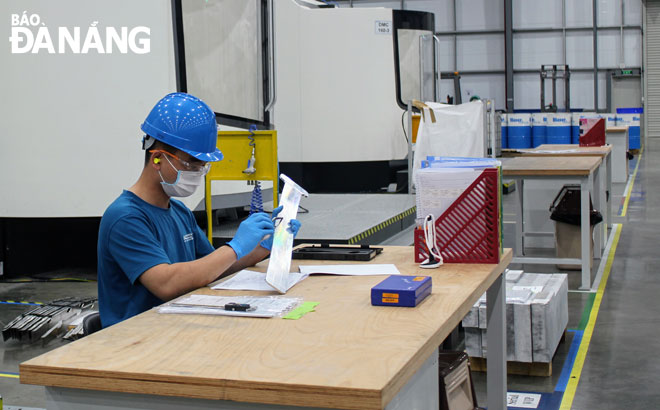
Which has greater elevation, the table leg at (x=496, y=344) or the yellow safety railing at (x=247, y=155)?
the yellow safety railing at (x=247, y=155)

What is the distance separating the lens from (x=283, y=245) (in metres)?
2.54

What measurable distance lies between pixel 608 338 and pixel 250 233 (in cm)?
330

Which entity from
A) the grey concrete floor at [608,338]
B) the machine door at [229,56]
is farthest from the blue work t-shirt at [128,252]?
the machine door at [229,56]

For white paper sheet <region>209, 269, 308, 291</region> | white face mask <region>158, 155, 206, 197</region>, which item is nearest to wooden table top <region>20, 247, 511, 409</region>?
white paper sheet <region>209, 269, 308, 291</region>

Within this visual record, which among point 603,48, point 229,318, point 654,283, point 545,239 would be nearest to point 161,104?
point 229,318

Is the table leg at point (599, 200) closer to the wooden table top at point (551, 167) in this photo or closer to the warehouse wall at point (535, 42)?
the wooden table top at point (551, 167)

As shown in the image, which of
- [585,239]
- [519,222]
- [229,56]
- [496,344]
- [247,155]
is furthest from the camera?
[519,222]

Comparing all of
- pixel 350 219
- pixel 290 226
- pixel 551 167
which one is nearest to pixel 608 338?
pixel 551 167

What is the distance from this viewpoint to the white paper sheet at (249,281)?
8.12ft

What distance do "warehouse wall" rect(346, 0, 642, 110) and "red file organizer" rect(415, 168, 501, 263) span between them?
70.4ft

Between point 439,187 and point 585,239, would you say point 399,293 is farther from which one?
point 585,239

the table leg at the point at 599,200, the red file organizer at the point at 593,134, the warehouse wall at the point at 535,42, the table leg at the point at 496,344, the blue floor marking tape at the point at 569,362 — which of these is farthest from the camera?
the warehouse wall at the point at 535,42

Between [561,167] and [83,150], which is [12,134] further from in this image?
[561,167]

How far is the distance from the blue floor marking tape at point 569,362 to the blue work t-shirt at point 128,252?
2490 millimetres
